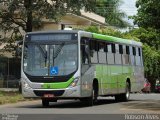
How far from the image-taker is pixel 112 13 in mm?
92750

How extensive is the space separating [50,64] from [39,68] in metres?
0.53

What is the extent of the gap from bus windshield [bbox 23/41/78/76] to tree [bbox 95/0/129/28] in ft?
220

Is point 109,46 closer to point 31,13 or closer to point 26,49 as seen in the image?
point 26,49

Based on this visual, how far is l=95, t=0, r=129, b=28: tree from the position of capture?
91250 millimetres

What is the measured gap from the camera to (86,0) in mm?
35219

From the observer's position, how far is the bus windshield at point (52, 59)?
22.9 meters

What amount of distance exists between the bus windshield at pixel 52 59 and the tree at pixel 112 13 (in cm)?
6695

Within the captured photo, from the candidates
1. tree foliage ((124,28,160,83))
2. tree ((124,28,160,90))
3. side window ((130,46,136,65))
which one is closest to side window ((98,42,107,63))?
side window ((130,46,136,65))

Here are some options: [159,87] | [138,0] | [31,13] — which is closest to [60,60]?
[138,0]

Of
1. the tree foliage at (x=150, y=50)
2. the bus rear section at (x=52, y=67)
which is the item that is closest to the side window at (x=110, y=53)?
the bus rear section at (x=52, y=67)

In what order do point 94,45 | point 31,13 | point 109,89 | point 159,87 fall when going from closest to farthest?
point 94,45 → point 109,89 → point 31,13 → point 159,87

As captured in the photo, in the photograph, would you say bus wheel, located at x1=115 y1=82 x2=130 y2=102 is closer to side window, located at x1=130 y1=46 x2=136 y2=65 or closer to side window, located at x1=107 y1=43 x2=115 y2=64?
side window, located at x1=130 y1=46 x2=136 y2=65

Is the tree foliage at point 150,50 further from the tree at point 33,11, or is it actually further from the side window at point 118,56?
the side window at point 118,56

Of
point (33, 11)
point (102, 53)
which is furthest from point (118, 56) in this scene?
point (33, 11)
